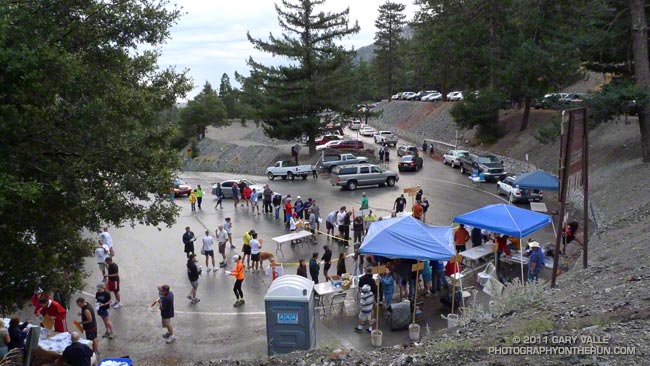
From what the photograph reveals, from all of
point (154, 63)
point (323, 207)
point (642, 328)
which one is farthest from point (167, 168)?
point (323, 207)

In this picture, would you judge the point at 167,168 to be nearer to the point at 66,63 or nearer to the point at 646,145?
the point at 66,63

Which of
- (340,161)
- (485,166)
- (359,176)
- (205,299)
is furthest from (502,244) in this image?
(340,161)

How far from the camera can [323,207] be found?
27672 millimetres

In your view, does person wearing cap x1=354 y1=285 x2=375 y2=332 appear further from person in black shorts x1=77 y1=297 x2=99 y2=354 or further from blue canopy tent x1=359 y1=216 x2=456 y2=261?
person in black shorts x1=77 y1=297 x2=99 y2=354

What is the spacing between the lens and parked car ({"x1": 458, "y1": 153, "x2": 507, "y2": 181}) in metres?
33.5

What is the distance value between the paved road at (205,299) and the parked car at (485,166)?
4.27 m

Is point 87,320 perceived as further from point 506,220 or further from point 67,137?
point 506,220

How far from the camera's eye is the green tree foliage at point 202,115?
80500mm

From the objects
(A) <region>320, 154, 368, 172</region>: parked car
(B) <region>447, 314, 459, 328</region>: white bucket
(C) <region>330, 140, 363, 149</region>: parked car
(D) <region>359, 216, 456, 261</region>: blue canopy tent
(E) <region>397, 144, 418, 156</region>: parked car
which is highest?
(C) <region>330, 140, 363, 149</region>: parked car

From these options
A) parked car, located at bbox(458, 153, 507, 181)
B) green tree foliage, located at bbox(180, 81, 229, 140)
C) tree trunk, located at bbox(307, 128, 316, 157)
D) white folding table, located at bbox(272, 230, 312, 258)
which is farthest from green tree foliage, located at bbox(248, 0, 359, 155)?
green tree foliage, located at bbox(180, 81, 229, 140)

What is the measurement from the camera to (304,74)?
44.0 m

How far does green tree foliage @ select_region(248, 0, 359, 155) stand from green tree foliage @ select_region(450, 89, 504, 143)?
32.3 ft

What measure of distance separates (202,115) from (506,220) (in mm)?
69886

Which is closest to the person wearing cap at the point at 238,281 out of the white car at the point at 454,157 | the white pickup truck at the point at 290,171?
the white pickup truck at the point at 290,171
